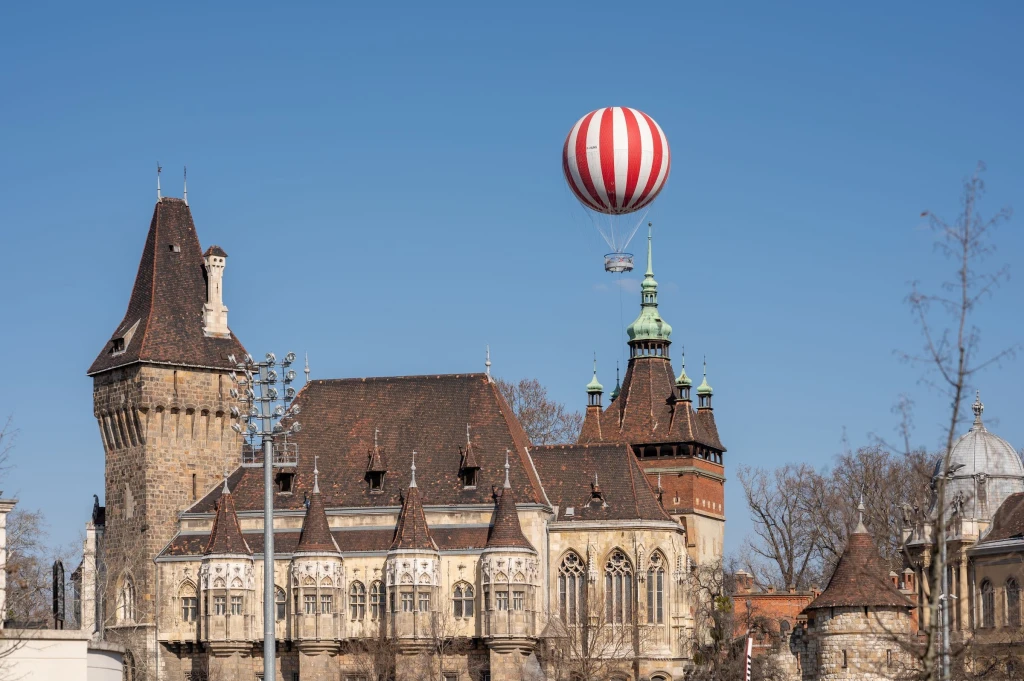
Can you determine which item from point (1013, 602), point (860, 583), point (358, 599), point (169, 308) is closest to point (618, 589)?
point (358, 599)

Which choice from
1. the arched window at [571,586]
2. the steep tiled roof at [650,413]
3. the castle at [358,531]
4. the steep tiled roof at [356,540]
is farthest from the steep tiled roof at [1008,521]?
the steep tiled roof at [650,413]

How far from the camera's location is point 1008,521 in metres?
78.7

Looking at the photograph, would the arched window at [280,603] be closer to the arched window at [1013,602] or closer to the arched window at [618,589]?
the arched window at [618,589]

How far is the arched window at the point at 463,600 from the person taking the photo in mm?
82438

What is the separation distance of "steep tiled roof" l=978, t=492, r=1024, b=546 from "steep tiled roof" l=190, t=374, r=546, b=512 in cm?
1976

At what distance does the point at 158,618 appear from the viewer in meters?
84.6

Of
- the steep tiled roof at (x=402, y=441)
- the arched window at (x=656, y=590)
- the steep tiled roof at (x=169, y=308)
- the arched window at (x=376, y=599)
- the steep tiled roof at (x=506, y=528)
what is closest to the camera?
the steep tiled roof at (x=506, y=528)

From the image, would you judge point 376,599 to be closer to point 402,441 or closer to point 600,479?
point 402,441

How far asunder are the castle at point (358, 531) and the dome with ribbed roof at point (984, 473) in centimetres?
1282

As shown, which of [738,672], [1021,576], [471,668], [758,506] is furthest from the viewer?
[758,506]

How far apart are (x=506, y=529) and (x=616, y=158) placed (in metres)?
22.5

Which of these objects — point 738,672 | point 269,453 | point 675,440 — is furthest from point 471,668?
point 269,453

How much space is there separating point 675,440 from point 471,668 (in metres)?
26.7

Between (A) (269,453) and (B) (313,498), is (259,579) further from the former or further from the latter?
(A) (269,453)
